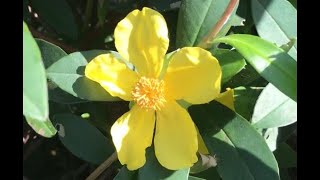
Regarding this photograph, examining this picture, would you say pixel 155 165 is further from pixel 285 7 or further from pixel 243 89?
pixel 285 7

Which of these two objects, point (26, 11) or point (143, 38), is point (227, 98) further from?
point (26, 11)

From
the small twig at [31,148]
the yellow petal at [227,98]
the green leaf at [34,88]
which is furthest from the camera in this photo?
the small twig at [31,148]

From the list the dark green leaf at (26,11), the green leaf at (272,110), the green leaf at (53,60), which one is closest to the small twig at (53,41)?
the dark green leaf at (26,11)

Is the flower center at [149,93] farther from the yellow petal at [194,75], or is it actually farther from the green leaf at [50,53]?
the green leaf at [50,53]

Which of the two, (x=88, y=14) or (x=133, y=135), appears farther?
(x=88, y=14)

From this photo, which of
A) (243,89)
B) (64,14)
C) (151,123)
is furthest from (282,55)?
(64,14)

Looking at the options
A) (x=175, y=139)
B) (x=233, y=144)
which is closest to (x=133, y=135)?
(x=175, y=139)
